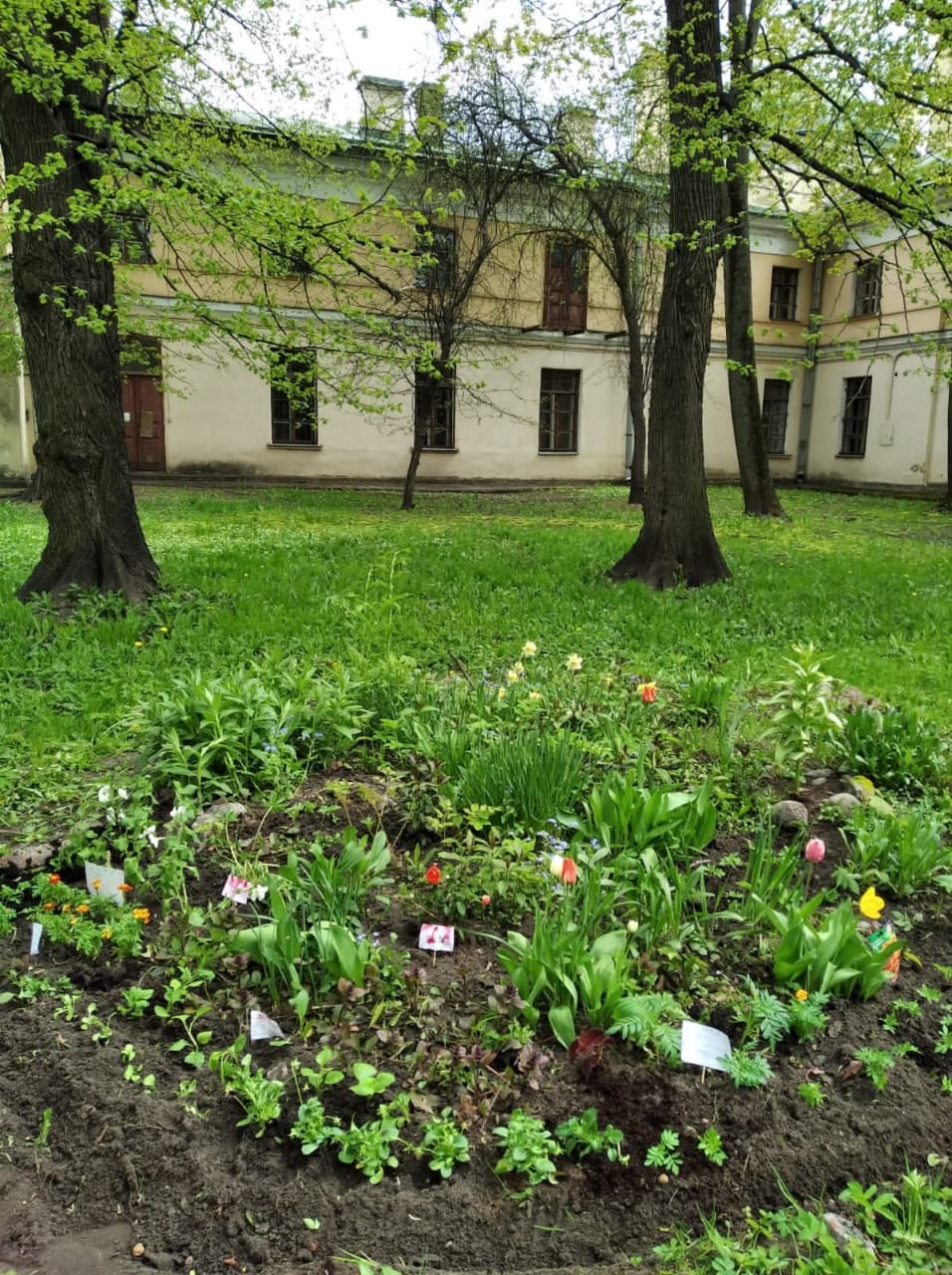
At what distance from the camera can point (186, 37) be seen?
723 cm

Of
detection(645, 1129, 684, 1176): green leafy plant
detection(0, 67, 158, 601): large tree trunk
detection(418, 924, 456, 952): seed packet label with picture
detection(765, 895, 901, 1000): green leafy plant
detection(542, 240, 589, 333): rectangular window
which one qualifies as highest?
detection(542, 240, 589, 333): rectangular window

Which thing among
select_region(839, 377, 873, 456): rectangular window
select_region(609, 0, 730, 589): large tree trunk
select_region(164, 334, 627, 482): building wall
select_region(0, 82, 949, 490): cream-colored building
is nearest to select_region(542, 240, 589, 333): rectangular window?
select_region(0, 82, 949, 490): cream-colored building

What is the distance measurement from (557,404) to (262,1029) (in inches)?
889

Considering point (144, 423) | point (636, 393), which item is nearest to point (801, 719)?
point (636, 393)

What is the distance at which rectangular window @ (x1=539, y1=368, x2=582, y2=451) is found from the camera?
23.4m

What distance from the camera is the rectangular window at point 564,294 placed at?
870 inches

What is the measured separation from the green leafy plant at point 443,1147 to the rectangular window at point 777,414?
1043 inches

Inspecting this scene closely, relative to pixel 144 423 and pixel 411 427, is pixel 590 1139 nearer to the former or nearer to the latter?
pixel 144 423

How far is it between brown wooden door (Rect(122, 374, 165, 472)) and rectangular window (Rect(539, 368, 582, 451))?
9390mm

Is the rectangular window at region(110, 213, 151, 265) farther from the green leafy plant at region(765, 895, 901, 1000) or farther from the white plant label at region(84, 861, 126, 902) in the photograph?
the green leafy plant at region(765, 895, 901, 1000)

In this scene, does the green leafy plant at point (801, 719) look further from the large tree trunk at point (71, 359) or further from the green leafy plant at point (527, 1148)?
the large tree trunk at point (71, 359)

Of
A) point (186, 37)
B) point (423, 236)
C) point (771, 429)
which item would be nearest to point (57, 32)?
point (186, 37)

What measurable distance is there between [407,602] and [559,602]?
50.5 inches

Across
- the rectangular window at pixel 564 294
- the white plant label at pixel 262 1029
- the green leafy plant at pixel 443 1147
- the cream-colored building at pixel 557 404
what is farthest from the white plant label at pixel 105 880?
the rectangular window at pixel 564 294
